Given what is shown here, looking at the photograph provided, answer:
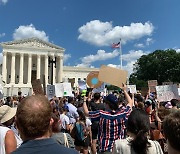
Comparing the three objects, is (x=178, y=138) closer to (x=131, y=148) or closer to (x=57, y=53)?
(x=131, y=148)

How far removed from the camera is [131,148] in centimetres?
313

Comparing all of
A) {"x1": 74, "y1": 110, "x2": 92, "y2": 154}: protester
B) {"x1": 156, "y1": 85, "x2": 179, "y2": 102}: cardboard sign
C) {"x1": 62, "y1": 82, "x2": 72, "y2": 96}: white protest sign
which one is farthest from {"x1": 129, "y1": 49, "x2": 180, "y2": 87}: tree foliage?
{"x1": 74, "y1": 110, "x2": 92, "y2": 154}: protester

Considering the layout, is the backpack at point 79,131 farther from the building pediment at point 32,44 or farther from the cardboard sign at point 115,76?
the building pediment at point 32,44

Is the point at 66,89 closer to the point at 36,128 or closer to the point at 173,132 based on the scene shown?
the point at 36,128

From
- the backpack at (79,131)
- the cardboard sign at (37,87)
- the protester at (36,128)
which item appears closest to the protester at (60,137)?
the backpack at (79,131)

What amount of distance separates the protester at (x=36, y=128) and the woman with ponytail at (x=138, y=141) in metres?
1.03

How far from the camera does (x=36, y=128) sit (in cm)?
223

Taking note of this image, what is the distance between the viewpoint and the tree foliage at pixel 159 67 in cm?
8031

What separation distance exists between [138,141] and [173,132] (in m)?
1.08

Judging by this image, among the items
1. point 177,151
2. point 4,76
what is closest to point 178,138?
point 177,151

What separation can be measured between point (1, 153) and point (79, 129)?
347cm

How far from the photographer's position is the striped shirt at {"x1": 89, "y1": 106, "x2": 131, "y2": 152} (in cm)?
465

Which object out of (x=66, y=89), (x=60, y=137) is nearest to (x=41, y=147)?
(x=60, y=137)

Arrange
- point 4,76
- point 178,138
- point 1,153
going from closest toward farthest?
point 178,138
point 1,153
point 4,76
